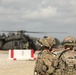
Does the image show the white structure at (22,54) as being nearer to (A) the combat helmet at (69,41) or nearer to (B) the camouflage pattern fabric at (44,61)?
(B) the camouflage pattern fabric at (44,61)

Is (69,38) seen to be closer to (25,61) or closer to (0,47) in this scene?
(25,61)

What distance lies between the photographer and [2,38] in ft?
157

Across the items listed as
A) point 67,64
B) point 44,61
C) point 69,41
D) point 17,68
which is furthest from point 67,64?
point 17,68

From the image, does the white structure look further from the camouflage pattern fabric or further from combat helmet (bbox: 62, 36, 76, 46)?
combat helmet (bbox: 62, 36, 76, 46)

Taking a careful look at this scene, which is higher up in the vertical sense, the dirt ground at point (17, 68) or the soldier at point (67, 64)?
the soldier at point (67, 64)

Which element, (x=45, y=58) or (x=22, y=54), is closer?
(x=45, y=58)

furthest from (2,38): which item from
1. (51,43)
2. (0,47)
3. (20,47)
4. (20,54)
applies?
(51,43)

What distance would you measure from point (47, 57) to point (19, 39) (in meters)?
38.7

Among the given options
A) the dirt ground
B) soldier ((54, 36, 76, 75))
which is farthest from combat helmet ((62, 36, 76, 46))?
the dirt ground

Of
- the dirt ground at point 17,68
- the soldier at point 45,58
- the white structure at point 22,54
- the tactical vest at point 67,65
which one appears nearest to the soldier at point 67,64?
the tactical vest at point 67,65

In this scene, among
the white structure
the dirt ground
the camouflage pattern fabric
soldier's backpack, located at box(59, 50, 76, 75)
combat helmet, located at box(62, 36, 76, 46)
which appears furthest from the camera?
the white structure

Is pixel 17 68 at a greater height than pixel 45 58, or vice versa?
pixel 45 58

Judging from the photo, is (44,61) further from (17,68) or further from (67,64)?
(17,68)

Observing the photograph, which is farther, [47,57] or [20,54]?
[20,54]
